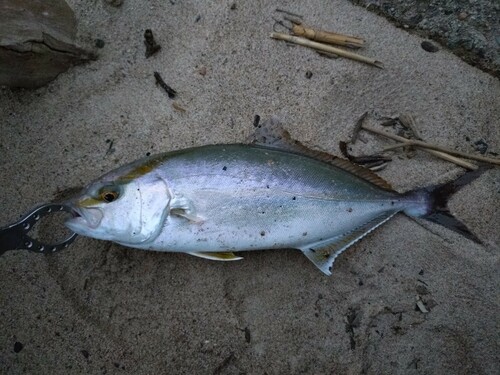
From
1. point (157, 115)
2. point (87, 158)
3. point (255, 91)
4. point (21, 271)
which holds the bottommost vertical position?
point (21, 271)

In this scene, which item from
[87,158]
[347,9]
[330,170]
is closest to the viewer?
[330,170]

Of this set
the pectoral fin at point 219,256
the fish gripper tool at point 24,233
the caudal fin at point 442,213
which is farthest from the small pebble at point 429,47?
the fish gripper tool at point 24,233

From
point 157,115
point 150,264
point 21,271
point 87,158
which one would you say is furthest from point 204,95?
point 21,271

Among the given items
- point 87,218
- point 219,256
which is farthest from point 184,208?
point 87,218

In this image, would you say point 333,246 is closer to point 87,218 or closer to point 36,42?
point 87,218

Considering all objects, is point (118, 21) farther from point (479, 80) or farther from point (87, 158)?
point (479, 80)

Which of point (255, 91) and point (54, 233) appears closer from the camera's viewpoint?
point (54, 233)

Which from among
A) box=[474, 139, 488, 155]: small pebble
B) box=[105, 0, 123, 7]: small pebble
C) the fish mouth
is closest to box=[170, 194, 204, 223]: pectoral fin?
the fish mouth

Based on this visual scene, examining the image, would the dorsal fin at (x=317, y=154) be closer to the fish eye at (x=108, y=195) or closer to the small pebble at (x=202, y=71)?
the small pebble at (x=202, y=71)

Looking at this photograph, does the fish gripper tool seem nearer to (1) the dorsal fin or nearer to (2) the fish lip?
(2) the fish lip
